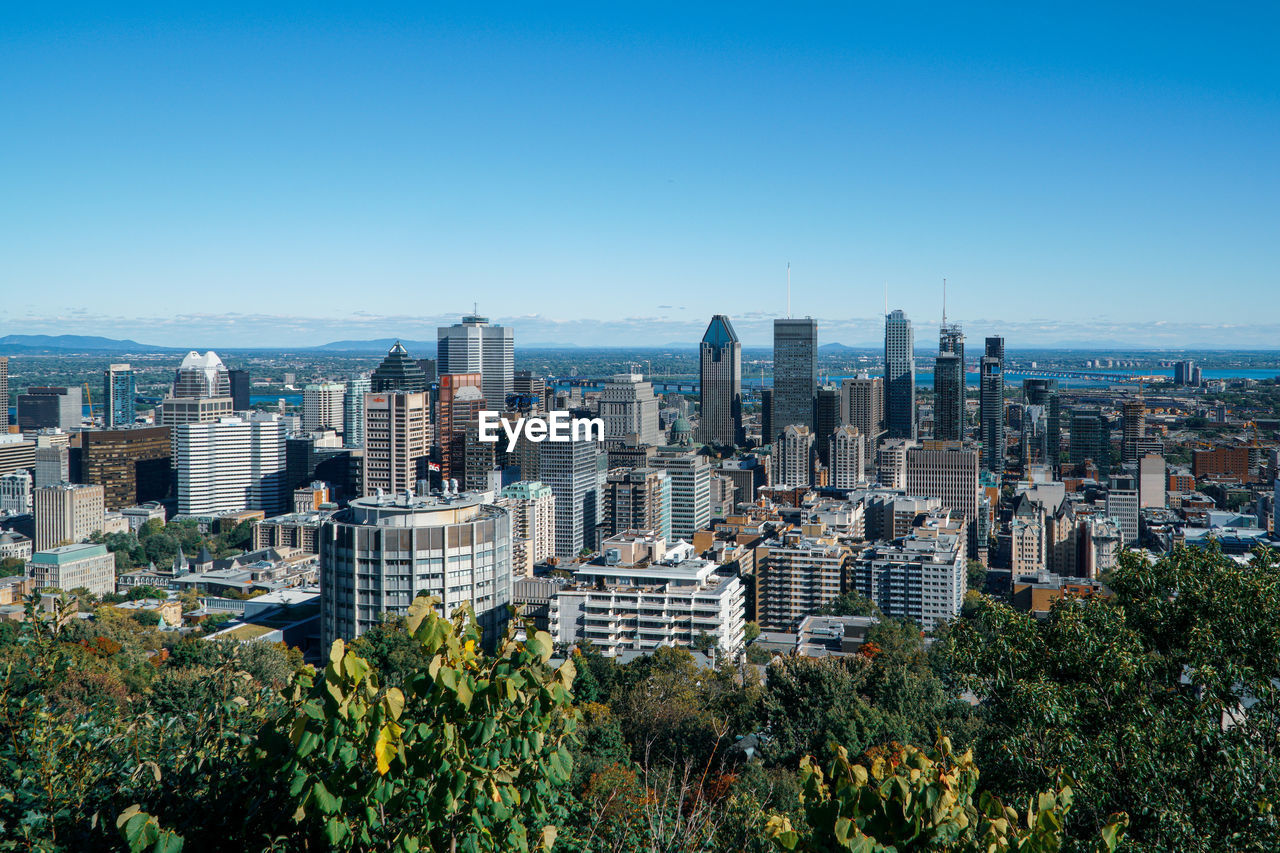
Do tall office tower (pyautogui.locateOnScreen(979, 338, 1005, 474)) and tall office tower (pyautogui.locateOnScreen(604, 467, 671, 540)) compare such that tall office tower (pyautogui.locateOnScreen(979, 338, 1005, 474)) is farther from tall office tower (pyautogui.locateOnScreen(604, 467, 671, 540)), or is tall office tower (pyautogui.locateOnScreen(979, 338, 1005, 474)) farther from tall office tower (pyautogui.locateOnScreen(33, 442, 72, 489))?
tall office tower (pyautogui.locateOnScreen(33, 442, 72, 489))

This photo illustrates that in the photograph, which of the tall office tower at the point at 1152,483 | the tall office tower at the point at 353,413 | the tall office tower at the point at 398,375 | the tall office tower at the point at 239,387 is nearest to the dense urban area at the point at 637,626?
the tall office tower at the point at 1152,483

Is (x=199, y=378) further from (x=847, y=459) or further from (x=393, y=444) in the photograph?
(x=847, y=459)

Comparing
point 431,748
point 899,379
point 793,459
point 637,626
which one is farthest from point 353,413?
point 431,748

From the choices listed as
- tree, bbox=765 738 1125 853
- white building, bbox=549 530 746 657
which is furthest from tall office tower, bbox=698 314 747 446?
tree, bbox=765 738 1125 853

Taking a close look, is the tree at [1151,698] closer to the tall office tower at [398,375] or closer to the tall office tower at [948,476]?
the tall office tower at [948,476]

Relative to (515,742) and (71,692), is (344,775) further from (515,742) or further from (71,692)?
(71,692)

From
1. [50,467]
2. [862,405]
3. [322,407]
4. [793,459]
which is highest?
[862,405]
